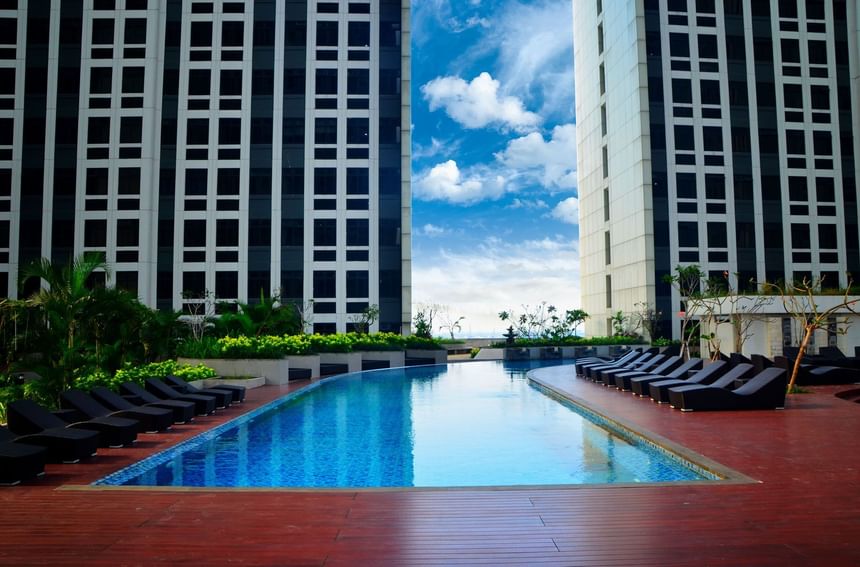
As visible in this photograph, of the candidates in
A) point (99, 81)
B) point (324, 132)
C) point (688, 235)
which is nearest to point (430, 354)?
point (324, 132)

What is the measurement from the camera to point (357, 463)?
10141mm

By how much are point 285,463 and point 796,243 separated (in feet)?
152

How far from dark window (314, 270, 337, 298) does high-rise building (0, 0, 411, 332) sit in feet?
0.30

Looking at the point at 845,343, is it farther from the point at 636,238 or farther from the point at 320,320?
the point at 320,320

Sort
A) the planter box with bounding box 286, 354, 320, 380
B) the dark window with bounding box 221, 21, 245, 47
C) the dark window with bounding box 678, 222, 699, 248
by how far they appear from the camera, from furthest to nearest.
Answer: the dark window with bounding box 678, 222, 699, 248
the dark window with bounding box 221, 21, 245, 47
the planter box with bounding box 286, 354, 320, 380

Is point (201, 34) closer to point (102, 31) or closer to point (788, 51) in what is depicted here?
point (102, 31)

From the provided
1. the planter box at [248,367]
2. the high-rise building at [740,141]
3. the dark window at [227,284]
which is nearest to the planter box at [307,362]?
the planter box at [248,367]

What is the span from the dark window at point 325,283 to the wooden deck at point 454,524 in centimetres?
3603

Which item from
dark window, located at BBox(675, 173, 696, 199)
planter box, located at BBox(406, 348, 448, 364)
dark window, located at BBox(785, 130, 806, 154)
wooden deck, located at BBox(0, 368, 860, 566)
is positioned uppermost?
dark window, located at BBox(785, 130, 806, 154)

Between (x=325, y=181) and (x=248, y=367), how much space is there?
25.4 meters

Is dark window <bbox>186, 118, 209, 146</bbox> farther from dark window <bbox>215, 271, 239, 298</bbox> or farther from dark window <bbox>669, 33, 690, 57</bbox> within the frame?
dark window <bbox>669, 33, 690, 57</bbox>

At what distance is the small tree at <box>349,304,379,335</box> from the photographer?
42.8m

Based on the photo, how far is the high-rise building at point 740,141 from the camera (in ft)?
153

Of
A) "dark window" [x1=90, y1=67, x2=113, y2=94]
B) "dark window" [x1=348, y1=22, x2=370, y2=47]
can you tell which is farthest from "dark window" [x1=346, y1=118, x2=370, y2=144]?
"dark window" [x1=90, y1=67, x2=113, y2=94]
